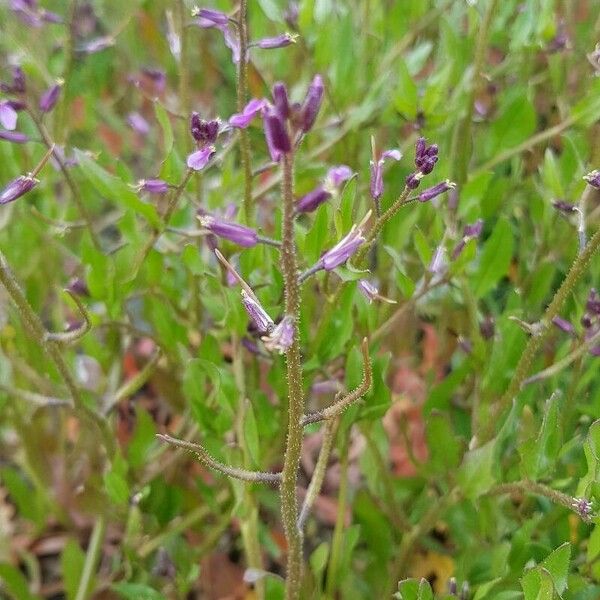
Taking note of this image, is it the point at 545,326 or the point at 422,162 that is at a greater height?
the point at 422,162

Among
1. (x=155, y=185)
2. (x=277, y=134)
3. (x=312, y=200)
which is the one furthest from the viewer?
(x=155, y=185)

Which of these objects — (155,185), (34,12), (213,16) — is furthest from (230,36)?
(34,12)

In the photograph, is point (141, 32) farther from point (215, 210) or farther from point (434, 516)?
point (434, 516)

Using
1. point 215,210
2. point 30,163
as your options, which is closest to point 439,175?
point 215,210

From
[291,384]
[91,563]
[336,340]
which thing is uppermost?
[291,384]

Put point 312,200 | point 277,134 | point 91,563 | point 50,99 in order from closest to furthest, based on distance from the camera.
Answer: point 277,134 < point 312,200 < point 50,99 < point 91,563

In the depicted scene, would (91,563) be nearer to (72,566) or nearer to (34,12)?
(72,566)

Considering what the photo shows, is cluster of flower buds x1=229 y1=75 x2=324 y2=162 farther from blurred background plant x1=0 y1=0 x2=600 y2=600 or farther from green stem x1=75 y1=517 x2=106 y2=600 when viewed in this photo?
green stem x1=75 y1=517 x2=106 y2=600
